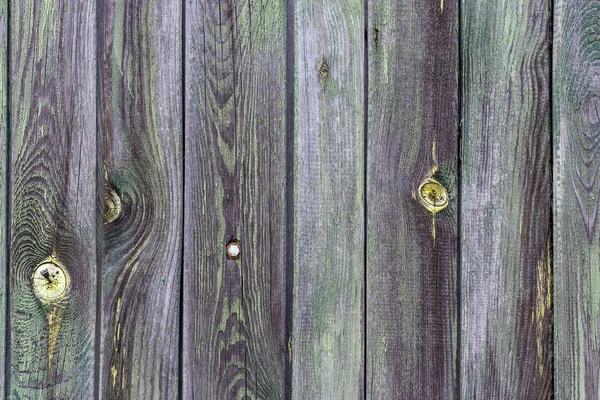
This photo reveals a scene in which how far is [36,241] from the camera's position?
1.27m

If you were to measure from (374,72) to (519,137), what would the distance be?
12.2 inches

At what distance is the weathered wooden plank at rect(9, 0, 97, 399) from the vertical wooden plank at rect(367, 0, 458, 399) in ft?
1.84

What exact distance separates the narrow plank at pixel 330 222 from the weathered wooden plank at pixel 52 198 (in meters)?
0.41

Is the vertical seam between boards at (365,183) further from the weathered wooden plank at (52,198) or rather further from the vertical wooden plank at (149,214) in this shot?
the weathered wooden plank at (52,198)

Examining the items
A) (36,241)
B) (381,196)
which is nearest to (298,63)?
(381,196)

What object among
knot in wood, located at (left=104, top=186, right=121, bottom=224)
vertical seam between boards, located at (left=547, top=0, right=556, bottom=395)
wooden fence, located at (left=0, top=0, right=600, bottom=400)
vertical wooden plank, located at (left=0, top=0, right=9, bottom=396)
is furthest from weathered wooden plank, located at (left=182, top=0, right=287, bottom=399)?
Answer: vertical seam between boards, located at (left=547, top=0, right=556, bottom=395)

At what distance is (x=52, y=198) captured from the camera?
1.28 meters

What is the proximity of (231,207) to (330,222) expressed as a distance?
0.20 metres

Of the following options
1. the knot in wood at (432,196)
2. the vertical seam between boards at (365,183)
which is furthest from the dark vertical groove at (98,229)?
the knot in wood at (432,196)

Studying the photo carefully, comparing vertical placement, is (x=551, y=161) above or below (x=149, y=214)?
above

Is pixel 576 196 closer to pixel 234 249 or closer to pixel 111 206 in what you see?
pixel 234 249

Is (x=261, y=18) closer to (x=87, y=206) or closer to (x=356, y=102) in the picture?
(x=356, y=102)

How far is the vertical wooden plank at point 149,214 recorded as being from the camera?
1.27 metres

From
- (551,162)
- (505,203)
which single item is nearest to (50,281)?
(505,203)
